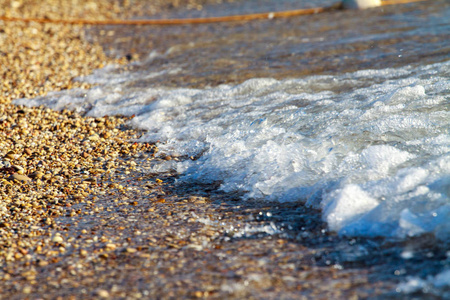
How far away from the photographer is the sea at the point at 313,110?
3455 millimetres

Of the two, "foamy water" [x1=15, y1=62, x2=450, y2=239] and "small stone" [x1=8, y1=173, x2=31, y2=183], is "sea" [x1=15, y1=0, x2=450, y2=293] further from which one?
"small stone" [x1=8, y1=173, x2=31, y2=183]

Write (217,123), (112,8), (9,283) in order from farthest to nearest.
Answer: (112,8) < (217,123) < (9,283)

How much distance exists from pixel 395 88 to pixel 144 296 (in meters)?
4.10

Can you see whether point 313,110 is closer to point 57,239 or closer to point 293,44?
point 57,239

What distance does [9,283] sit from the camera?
2.89m

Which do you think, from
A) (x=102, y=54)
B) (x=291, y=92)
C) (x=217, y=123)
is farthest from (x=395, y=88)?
(x=102, y=54)

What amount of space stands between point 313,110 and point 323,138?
2.96 ft

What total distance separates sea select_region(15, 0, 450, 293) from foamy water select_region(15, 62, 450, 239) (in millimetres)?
13

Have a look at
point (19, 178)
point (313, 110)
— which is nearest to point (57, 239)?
point (19, 178)

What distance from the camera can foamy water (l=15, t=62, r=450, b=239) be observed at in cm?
338

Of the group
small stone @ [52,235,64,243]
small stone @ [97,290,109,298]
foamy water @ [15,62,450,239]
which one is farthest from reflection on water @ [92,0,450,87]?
small stone @ [97,290,109,298]

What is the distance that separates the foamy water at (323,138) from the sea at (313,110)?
13 millimetres

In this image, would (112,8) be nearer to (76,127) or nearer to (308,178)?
(76,127)

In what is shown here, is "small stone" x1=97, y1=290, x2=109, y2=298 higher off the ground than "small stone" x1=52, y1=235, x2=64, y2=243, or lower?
lower
